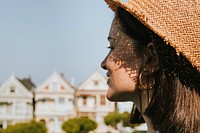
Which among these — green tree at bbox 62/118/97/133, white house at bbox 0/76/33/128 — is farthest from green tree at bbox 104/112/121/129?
white house at bbox 0/76/33/128

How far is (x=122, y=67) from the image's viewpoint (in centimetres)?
127

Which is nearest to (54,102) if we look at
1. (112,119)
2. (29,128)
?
(29,128)

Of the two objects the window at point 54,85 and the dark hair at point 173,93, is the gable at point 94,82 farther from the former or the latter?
the dark hair at point 173,93

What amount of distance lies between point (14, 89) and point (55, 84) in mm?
3232

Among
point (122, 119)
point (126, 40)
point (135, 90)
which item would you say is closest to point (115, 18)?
point (126, 40)

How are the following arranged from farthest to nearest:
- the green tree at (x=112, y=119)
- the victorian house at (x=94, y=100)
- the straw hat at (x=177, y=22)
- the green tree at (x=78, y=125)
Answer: the victorian house at (x=94, y=100) → the green tree at (x=112, y=119) → the green tree at (x=78, y=125) → the straw hat at (x=177, y=22)

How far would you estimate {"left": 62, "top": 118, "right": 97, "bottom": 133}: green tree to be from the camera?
36.6 metres

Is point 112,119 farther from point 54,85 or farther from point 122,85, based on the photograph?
point 122,85

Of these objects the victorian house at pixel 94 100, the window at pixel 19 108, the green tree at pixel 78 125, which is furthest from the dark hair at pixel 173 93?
the window at pixel 19 108

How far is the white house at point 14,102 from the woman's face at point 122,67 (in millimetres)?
38119

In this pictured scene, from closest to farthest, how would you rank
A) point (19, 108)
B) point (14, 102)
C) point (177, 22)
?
point (177, 22) → point (14, 102) → point (19, 108)

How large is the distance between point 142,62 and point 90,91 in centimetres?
3811

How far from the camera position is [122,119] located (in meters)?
36.6

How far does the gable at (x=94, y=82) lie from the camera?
3912 cm
